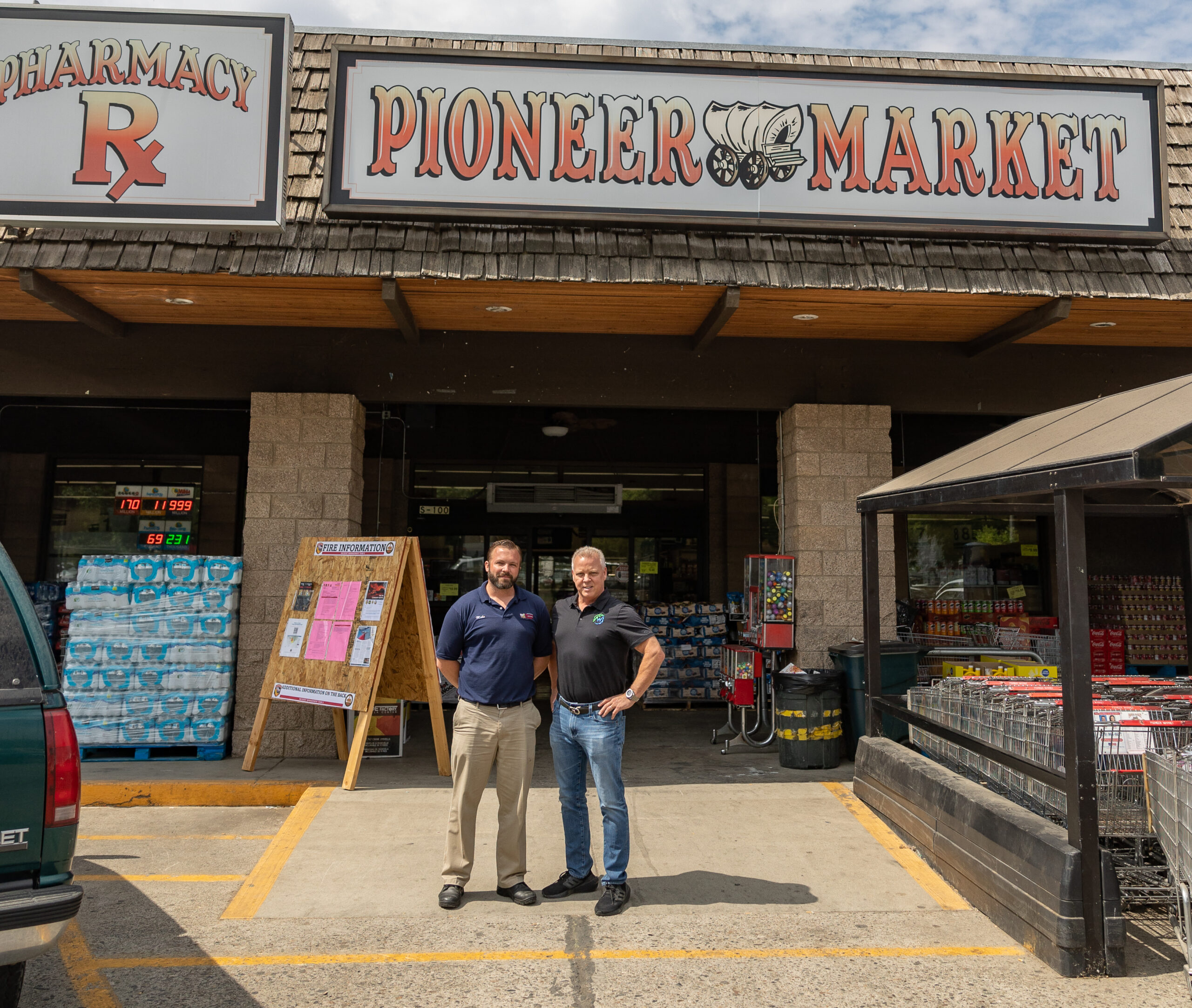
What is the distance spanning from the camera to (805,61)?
300 inches

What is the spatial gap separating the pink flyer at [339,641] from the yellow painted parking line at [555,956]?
305 cm

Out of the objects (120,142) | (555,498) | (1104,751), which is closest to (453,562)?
(555,498)

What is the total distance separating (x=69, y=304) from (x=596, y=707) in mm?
5878

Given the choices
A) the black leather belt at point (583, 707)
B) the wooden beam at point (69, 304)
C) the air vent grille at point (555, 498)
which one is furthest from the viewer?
the air vent grille at point (555, 498)

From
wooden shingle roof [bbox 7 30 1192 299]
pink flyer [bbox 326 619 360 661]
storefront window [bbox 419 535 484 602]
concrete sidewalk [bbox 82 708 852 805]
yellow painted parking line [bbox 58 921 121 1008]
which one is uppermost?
wooden shingle roof [bbox 7 30 1192 299]

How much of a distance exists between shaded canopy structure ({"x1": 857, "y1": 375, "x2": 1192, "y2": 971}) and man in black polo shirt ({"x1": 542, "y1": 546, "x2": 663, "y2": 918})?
6.34 ft

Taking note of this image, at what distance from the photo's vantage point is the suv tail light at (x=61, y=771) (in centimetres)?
293

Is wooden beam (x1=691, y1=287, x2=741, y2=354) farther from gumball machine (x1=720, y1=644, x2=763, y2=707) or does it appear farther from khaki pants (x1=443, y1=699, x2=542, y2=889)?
khaki pants (x1=443, y1=699, x2=542, y2=889)

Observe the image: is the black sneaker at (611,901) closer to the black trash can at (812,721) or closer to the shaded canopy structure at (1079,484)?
the shaded canopy structure at (1079,484)

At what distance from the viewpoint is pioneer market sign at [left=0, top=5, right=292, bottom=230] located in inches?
251

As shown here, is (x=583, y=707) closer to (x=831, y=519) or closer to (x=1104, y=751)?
(x=1104, y=751)

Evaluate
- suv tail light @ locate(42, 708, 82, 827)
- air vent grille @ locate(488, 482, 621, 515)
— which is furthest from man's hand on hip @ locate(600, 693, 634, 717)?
air vent grille @ locate(488, 482, 621, 515)

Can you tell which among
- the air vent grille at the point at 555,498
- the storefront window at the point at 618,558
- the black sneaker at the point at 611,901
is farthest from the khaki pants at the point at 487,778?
the storefront window at the point at 618,558

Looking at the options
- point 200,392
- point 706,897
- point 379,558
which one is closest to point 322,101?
point 200,392
